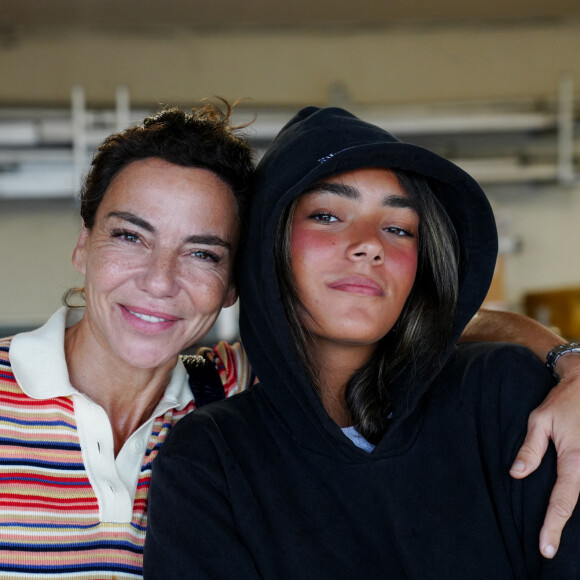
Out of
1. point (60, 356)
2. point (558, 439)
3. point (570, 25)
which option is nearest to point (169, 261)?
point (60, 356)

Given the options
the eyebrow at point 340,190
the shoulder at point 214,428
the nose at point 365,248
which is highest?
the eyebrow at point 340,190

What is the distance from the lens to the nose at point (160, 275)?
4.35 ft

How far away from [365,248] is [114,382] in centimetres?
53

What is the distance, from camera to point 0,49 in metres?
4.14

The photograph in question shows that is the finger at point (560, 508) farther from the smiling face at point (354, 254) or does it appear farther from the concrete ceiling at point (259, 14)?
the concrete ceiling at point (259, 14)

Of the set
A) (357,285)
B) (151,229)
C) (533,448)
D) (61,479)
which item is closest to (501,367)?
(533,448)

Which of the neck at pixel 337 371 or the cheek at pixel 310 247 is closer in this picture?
the cheek at pixel 310 247

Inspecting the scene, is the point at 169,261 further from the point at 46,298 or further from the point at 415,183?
Result: the point at 46,298

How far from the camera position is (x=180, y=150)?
1.40m

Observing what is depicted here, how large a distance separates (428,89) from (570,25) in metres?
0.90

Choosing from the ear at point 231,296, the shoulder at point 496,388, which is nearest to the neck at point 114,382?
the ear at point 231,296

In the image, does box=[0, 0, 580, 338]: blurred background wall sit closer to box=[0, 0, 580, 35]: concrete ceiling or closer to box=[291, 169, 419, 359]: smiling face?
box=[0, 0, 580, 35]: concrete ceiling

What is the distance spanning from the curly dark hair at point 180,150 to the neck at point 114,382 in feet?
0.82

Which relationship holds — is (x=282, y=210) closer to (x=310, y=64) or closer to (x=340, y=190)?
(x=340, y=190)
